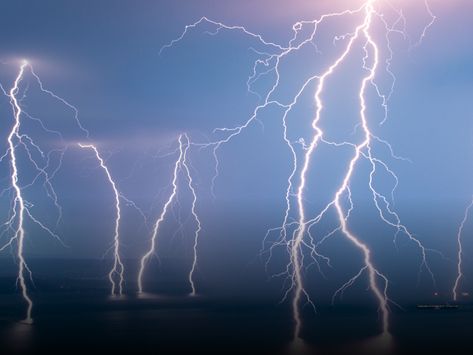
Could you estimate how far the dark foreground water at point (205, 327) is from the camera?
9.59 m

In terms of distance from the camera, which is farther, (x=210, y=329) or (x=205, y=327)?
(x=205, y=327)

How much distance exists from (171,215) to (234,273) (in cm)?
1924

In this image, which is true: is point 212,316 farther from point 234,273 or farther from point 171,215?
point 171,215

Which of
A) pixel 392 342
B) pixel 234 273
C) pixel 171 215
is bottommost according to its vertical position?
pixel 392 342

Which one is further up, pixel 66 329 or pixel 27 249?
pixel 27 249

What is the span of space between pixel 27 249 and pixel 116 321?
387 inches

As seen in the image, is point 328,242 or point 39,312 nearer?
point 39,312

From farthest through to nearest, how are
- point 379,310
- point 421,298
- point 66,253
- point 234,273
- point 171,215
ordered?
1. point 171,215
2. point 66,253
3. point 234,273
4. point 421,298
5. point 379,310

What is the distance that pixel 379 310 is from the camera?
1173 centimetres

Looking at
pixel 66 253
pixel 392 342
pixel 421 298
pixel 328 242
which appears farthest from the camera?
pixel 328 242

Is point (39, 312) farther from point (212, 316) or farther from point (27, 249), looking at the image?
point (27, 249)

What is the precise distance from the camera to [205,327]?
10.7m

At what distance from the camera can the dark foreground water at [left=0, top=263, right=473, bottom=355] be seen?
9.59m

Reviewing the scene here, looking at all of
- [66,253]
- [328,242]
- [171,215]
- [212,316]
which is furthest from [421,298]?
[171,215]
